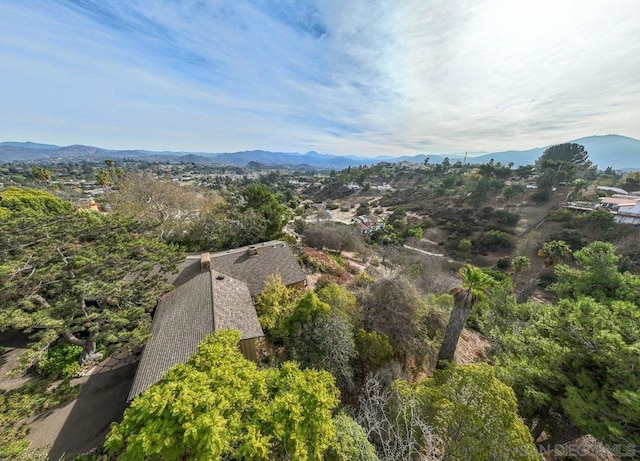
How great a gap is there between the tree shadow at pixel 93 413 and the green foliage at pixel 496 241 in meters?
54.7

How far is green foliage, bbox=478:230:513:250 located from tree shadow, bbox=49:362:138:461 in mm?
54715

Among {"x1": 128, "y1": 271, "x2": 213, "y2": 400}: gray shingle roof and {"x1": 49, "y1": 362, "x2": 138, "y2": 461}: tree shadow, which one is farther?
{"x1": 128, "y1": 271, "x2": 213, "y2": 400}: gray shingle roof

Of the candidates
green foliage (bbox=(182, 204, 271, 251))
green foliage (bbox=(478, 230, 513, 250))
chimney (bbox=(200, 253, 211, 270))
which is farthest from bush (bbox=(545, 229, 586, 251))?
chimney (bbox=(200, 253, 211, 270))

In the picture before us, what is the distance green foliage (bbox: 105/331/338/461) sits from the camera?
4848 mm

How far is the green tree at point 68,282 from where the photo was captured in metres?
9.75

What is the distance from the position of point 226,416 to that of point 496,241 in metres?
54.1

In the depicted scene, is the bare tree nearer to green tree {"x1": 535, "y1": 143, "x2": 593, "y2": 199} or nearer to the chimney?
the chimney

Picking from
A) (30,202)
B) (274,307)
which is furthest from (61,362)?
(30,202)

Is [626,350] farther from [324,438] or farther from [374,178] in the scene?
[374,178]

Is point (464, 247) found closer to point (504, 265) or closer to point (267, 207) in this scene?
point (504, 265)

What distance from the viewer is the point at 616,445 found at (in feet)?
25.3

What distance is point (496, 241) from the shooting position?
1791 inches

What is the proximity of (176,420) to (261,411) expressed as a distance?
1.90 meters

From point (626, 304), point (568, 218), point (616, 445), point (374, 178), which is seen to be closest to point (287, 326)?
point (616, 445)
